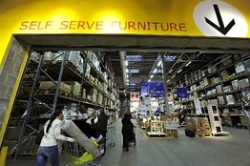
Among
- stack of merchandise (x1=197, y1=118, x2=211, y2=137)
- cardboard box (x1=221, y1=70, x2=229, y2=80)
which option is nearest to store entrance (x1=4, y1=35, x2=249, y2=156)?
cardboard box (x1=221, y1=70, x2=229, y2=80)

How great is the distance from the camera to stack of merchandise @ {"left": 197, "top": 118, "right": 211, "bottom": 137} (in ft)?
28.1

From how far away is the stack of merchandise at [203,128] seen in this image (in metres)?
8.58

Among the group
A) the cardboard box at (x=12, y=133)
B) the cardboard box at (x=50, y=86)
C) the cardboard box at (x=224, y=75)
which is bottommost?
the cardboard box at (x=12, y=133)

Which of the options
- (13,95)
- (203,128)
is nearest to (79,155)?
(13,95)

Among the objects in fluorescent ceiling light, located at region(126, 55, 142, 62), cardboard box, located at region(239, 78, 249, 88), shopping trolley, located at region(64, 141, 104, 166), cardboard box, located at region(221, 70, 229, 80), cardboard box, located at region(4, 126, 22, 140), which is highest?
fluorescent ceiling light, located at region(126, 55, 142, 62)

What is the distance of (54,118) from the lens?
3113 millimetres

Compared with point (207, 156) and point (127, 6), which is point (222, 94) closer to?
point (207, 156)

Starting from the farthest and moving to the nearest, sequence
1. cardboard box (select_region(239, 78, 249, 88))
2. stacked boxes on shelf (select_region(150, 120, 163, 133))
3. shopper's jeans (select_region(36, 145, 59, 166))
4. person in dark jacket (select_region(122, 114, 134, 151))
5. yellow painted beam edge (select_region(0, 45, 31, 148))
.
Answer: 1. cardboard box (select_region(239, 78, 249, 88))
2. stacked boxes on shelf (select_region(150, 120, 163, 133))
3. person in dark jacket (select_region(122, 114, 134, 151))
4. shopper's jeans (select_region(36, 145, 59, 166))
5. yellow painted beam edge (select_region(0, 45, 31, 148))

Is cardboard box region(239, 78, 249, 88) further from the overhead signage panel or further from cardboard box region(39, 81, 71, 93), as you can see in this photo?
cardboard box region(39, 81, 71, 93)

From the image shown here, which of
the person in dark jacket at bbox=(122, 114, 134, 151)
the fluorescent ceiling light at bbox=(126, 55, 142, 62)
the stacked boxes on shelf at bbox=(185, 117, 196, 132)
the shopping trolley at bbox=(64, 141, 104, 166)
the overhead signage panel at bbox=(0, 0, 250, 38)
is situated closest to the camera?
the overhead signage panel at bbox=(0, 0, 250, 38)

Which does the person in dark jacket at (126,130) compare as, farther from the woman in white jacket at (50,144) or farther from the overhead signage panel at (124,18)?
the overhead signage panel at (124,18)

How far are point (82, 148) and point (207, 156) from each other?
3.75 metres

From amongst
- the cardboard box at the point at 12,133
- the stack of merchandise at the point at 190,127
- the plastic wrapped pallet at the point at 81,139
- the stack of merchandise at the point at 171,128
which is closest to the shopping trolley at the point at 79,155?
the plastic wrapped pallet at the point at 81,139

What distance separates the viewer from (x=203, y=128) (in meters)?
8.64
